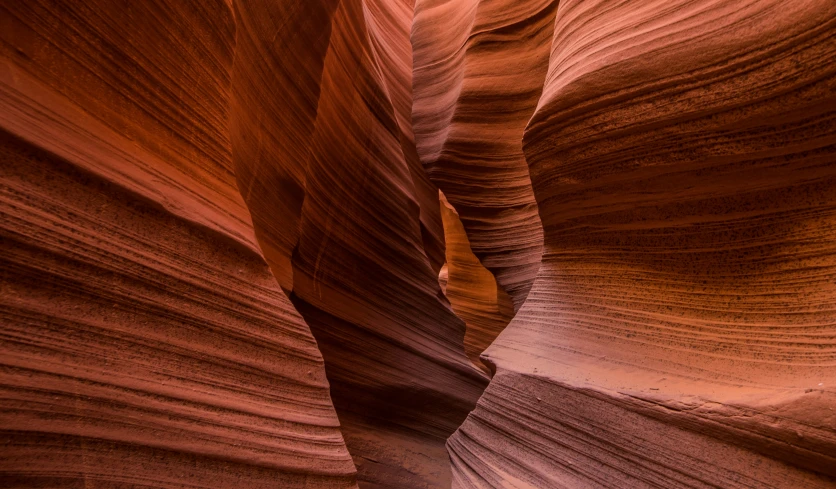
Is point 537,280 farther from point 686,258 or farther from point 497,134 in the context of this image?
point 497,134

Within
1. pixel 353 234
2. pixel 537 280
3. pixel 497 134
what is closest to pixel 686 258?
pixel 537 280

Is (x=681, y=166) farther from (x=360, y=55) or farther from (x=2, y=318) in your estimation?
(x=360, y=55)

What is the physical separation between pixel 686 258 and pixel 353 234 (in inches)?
83.8

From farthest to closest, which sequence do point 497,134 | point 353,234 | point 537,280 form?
point 497,134 → point 353,234 → point 537,280

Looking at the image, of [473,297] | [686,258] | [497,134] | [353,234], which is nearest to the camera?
[686,258]

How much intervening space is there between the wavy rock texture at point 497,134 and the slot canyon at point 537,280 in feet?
5.30

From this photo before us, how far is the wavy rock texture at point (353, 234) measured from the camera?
2.42m

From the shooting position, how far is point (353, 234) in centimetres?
325

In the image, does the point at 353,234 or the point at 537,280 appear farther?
the point at 353,234

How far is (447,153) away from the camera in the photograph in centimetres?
419

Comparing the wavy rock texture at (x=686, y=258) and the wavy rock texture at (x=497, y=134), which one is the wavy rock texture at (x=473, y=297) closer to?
the wavy rock texture at (x=497, y=134)

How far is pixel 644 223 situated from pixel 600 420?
69 centimetres

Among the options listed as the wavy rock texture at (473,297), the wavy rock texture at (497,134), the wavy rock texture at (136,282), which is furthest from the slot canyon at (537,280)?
the wavy rock texture at (473,297)

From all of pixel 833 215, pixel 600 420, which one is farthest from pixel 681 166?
pixel 600 420
